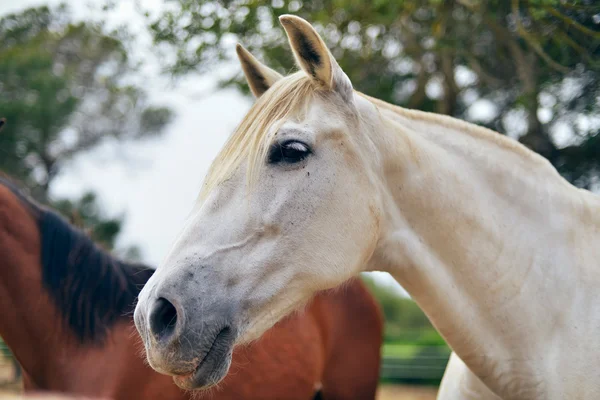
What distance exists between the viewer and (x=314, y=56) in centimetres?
198

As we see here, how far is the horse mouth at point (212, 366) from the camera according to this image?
5.70 feet

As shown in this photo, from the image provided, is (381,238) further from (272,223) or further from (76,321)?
(76,321)

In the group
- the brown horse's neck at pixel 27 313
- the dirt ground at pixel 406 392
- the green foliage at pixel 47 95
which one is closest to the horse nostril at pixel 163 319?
the brown horse's neck at pixel 27 313

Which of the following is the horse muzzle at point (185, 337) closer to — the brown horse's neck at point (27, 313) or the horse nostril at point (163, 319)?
the horse nostril at point (163, 319)

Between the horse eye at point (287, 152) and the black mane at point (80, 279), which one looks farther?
the black mane at point (80, 279)

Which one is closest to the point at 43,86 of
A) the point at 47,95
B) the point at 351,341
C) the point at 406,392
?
the point at 47,95

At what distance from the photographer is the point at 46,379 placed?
3336 mm

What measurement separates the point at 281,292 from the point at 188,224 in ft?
1.21

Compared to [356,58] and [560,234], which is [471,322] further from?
[356,58]

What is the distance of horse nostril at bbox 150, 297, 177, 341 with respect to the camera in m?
1.67

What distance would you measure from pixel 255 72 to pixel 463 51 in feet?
11.3

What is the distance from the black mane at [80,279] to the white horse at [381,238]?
1.83 metres

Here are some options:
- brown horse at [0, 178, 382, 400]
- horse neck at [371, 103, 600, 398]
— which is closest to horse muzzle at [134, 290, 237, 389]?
horse neck at [371, 103, 600, 398]

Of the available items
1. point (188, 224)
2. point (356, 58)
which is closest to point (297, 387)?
point (188, 224)
